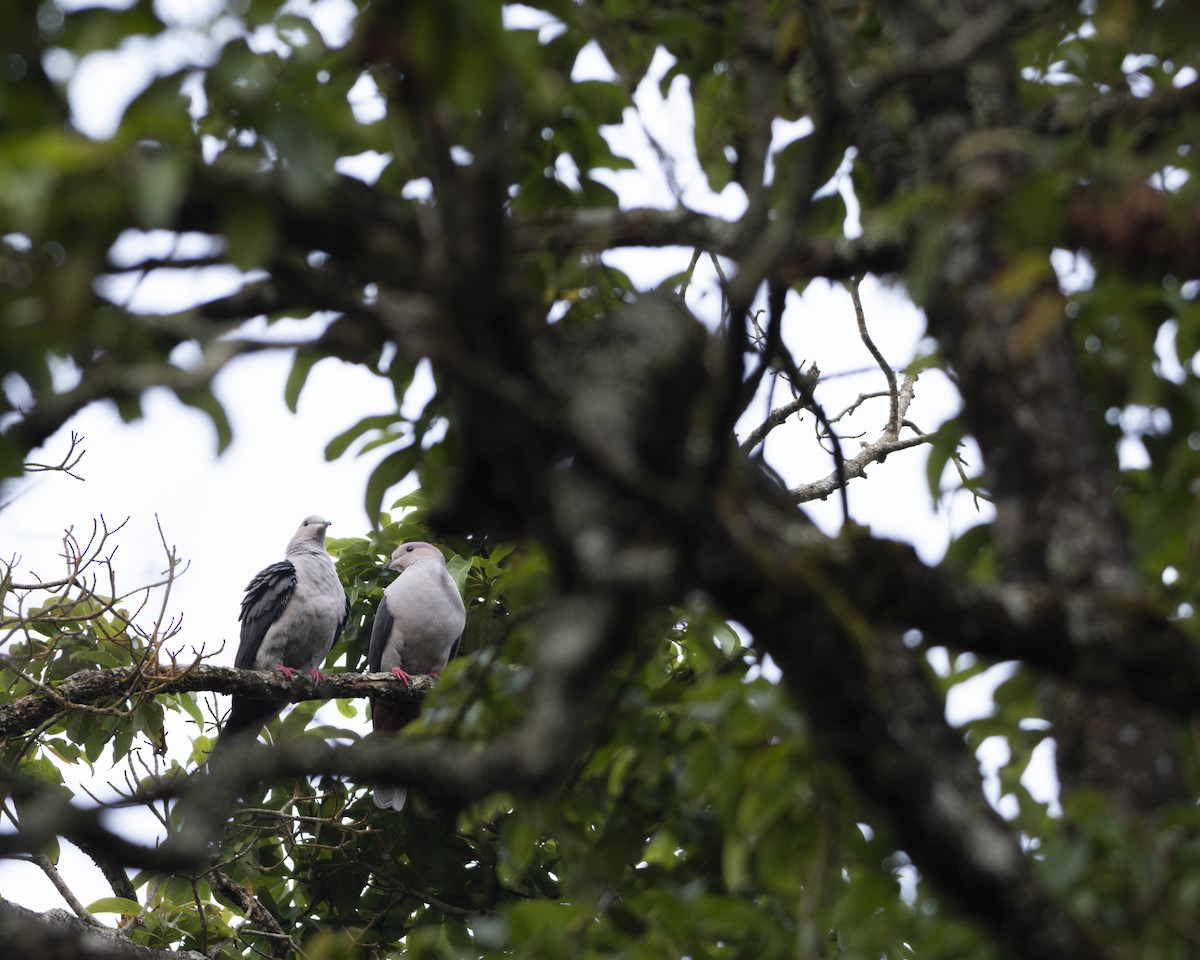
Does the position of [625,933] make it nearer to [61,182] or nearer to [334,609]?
[61,182]

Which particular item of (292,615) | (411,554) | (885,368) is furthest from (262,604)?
(885,368)

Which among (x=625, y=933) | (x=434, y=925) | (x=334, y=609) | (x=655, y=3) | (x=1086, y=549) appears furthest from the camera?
(x=334, y=609)

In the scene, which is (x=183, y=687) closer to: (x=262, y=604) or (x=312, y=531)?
(x=262, y=604)

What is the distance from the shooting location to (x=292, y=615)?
676cm

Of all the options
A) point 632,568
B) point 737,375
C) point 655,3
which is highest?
point 655,3

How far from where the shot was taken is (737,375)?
4.48 ft

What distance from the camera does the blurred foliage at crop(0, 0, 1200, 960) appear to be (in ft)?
4.24

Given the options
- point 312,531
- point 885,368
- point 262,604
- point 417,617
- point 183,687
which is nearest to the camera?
point 885,368

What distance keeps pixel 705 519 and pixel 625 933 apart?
91 centimetres

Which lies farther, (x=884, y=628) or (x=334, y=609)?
(x=334, y=609)

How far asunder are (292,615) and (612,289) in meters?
4.96

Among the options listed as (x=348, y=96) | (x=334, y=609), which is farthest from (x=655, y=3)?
(x=334, y=609)

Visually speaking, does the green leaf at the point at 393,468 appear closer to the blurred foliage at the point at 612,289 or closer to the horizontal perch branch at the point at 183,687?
the blurred foliage at the point at 612,289

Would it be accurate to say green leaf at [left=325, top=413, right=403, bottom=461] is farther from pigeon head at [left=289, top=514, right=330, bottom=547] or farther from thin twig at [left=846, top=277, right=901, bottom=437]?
pigeon head at [left=289, top=514, right=330, bottom=547]
